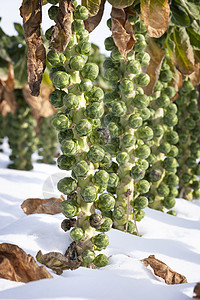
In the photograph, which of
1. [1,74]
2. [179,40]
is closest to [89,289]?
[179,40]

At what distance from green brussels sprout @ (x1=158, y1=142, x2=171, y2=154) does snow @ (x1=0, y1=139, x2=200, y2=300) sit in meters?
0.43

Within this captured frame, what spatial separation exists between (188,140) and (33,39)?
201 centimetres

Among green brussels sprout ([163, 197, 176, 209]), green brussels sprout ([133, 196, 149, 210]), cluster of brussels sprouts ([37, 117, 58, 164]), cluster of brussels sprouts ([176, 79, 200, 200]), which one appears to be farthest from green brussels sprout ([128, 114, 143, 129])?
cluster of brussels sprouts ([37, 117, 58, 164])

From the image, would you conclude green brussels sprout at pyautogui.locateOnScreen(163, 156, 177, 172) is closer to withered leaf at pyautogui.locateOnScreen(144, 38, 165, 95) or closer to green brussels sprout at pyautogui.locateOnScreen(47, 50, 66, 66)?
withered leaf at pyautogui.locateOnScreen(144, 38, 165, 95)

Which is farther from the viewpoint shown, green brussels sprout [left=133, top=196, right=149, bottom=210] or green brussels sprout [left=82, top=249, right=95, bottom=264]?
green brussels sprout [left=133, top=196, right=149, bottom=210]

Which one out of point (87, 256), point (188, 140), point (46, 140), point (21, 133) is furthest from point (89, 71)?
point (46, 140)

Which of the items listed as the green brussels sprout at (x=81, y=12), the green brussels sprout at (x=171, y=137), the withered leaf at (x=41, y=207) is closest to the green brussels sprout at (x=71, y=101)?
the green brussels sprout at (x=81, y=12)

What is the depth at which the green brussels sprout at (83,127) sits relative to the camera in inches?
53.7

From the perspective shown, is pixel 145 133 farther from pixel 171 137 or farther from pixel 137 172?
pixel 171 137

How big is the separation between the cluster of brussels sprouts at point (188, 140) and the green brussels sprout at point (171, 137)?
0.59m

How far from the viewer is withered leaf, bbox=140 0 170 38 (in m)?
1.66

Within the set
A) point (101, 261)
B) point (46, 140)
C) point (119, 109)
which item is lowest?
point (46, 140)

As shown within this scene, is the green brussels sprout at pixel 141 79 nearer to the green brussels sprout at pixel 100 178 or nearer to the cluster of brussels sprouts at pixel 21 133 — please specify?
the green brussels sprout at pixel 100 178

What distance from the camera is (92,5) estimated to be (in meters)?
1.54
